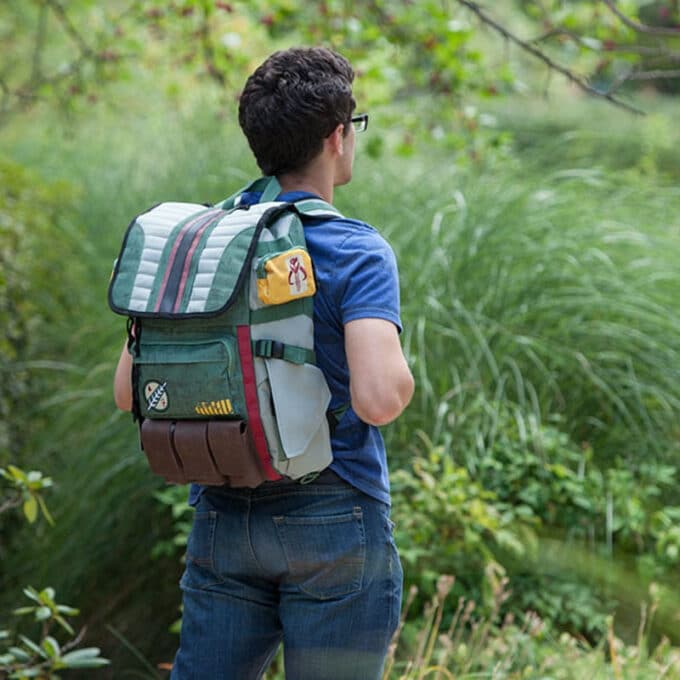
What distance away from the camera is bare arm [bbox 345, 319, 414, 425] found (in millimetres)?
1836

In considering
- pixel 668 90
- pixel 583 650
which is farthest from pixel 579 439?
pixel 668 90

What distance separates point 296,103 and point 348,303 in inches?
15.5

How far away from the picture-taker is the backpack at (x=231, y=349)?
6.23 ft

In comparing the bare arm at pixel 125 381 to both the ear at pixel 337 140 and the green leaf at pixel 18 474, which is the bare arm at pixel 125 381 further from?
the green leaf at pixel 18 474

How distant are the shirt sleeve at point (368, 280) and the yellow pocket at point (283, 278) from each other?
74 mm

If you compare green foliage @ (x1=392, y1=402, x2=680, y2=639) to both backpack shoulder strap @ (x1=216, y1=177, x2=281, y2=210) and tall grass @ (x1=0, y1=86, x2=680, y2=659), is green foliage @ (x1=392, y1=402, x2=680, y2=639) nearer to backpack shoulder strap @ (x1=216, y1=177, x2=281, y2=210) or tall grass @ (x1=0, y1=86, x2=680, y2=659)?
tall grass @ (x1=0, y1=86, x2=680, y2=659)

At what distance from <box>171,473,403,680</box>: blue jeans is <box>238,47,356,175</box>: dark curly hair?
62cm

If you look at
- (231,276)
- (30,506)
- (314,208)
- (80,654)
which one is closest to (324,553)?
(231,276)

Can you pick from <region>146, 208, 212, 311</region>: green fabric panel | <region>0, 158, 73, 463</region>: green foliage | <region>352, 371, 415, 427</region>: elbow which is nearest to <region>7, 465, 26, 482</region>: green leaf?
<region>146, 208, 212, 311</region>: green fabric panel

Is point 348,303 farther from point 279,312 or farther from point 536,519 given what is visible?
point 536,519

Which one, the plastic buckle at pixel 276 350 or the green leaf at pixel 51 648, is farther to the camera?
the green leaf at pixel 51 648

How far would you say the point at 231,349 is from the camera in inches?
75.0

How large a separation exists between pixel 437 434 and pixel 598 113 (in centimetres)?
1467

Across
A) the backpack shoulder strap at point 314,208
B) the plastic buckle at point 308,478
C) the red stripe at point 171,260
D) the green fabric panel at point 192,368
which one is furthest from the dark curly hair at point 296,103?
the plastic buckle at point 308,478
